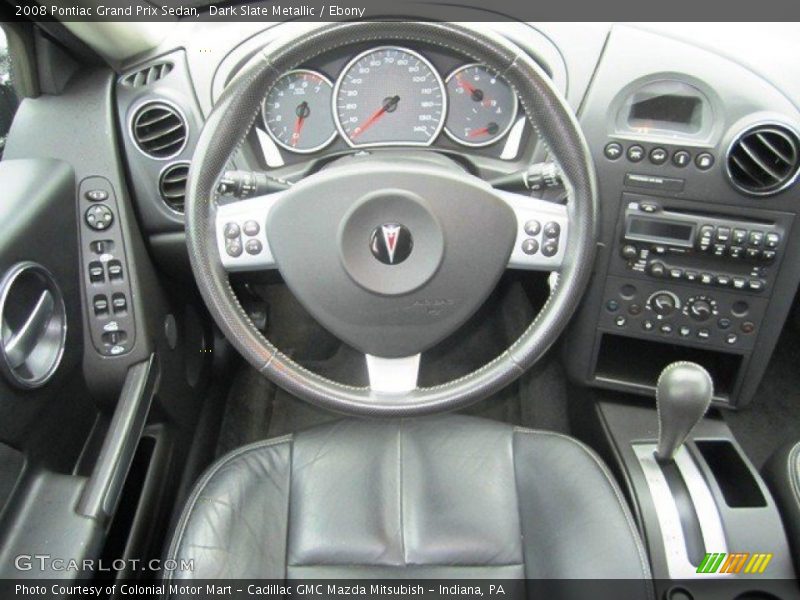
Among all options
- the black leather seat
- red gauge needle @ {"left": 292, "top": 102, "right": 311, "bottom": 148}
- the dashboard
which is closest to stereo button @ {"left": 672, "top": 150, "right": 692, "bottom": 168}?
the dashboard

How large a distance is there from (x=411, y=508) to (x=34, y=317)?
690 millimetres

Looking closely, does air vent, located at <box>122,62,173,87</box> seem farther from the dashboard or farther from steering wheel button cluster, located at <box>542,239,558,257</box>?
steering wheel button cluster, located at <box>542,239,558,257</box>

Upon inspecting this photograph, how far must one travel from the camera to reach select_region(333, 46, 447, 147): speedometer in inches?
46.8

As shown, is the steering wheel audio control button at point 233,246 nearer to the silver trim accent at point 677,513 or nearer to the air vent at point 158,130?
the air vent at point 158,130

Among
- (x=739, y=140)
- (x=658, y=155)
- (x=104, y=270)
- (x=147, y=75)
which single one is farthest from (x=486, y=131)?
(x=104, y=270)

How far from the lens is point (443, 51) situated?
1.18 metres

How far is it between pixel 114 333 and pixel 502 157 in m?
0.79

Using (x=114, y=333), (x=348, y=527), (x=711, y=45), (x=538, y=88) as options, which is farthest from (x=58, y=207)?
(x=711, y=45)

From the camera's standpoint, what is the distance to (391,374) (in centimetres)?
106

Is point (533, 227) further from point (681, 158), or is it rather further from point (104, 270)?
point (104, 270)

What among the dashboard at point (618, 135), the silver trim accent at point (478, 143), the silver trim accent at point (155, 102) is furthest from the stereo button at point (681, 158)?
the silver trim accent at point (155, 102)

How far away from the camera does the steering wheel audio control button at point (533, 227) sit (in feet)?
3.26

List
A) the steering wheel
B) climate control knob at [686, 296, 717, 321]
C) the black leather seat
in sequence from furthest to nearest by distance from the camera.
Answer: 1. climate control knob at [686, 296, 717, 321]
2. the black leather seat
3. the steering wheel

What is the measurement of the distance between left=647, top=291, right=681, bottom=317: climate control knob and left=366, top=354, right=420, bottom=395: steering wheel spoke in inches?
19.9
